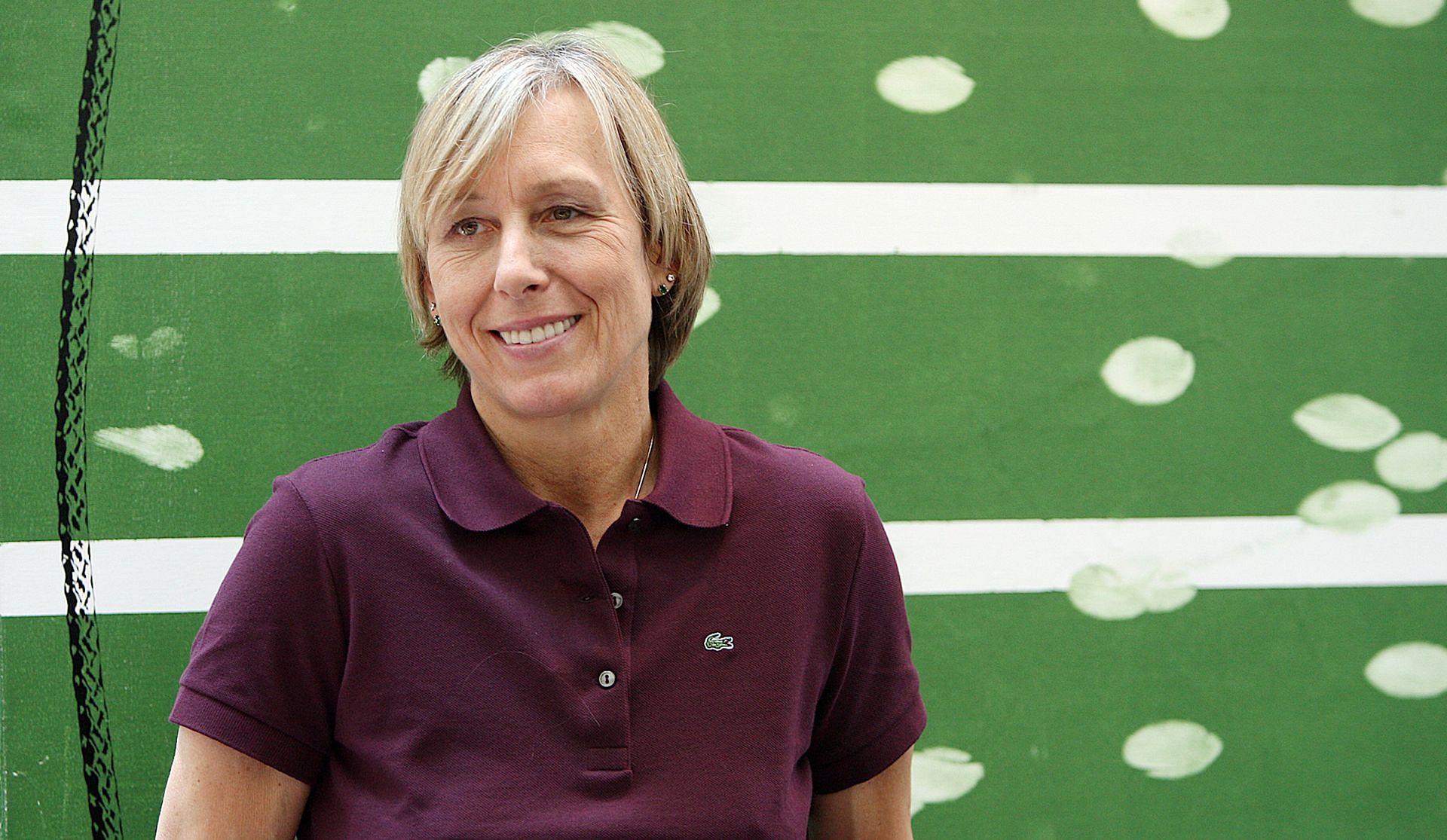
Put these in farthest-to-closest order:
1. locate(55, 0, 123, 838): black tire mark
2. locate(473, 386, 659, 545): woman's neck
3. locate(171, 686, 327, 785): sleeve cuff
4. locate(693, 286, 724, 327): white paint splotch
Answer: locate(693, 286, 724, 327): white paint splotch < locate(55, 0, 123, 838): black tire mark < locate(473, 386, 659, 545): woman's neck < locate(171, 686, 327, 785): sleeve cuff

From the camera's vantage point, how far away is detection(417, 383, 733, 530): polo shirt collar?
1.32 m

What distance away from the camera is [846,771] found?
1.50 m

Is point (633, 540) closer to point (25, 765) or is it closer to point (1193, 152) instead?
point (25, 765)

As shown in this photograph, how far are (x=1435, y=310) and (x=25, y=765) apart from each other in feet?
7.12

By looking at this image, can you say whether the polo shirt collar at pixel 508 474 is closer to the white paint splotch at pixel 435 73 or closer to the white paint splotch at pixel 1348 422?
the white paint splotch at pixel 435 73

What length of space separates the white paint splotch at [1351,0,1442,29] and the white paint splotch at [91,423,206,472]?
185 cm

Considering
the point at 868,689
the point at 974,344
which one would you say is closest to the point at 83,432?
the point at 868,689

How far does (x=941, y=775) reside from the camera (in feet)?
5.91

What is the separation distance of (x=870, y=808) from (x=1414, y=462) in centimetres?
106

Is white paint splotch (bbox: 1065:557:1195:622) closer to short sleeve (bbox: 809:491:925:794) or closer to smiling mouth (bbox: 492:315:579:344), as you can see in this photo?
short sleeve (bbox: 809:491:925:794)

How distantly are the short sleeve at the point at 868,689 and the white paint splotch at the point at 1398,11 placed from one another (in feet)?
3.77

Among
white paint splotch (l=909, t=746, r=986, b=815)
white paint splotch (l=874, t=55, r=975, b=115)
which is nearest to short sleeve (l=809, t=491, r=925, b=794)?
white paint splotch (l=909, t=746, r=986, b=815)

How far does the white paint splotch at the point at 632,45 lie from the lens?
171cm

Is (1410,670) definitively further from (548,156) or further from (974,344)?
(548,156)
